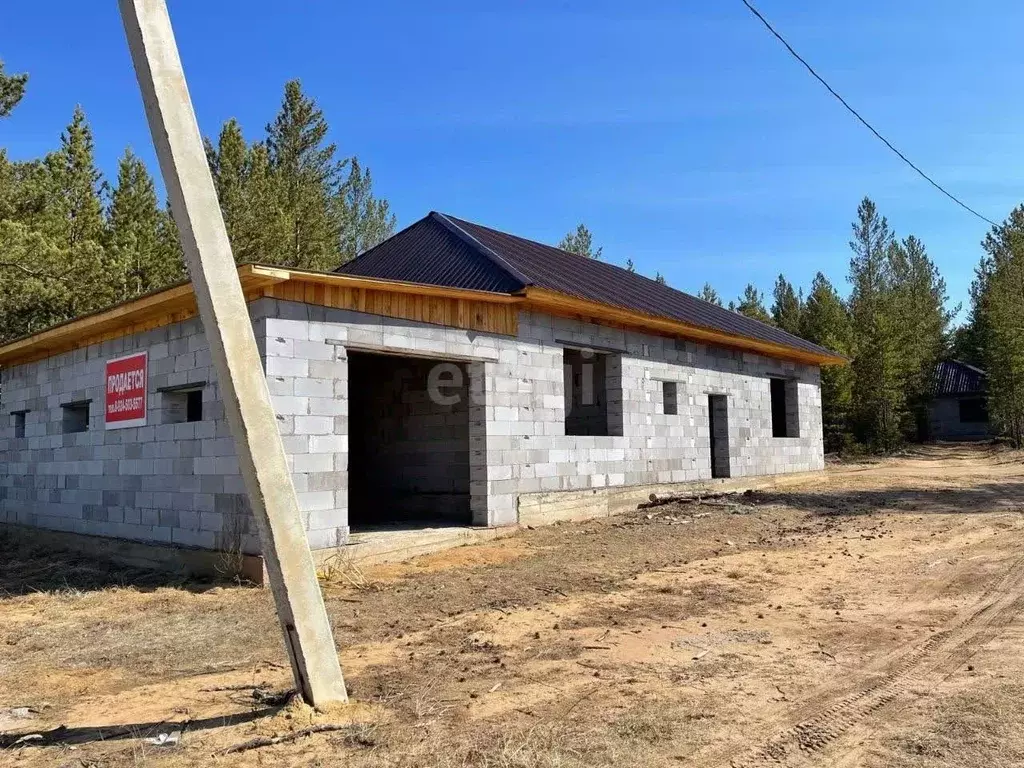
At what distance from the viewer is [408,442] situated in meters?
13.4

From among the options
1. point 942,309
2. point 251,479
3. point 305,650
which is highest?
point 942,309

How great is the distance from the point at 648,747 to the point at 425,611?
142 inches

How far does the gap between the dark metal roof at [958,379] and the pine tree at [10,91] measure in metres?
39.3

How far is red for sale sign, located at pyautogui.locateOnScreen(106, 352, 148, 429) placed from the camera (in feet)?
33.4

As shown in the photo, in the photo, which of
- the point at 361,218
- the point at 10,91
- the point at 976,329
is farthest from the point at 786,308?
the point at 10,91

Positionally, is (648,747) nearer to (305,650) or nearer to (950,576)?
(305,650)

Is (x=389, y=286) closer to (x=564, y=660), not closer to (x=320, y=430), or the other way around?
(x=320, y=430)

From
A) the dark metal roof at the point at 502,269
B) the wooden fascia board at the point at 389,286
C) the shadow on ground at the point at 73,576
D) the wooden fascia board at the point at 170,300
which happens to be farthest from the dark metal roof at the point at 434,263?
the shadow on ground at the point at 73,576

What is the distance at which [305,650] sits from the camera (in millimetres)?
4004

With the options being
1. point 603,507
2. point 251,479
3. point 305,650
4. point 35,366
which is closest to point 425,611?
point 305,650

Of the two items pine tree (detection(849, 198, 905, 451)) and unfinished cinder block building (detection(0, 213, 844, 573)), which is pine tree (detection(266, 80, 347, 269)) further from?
pine tree (detection(849, 198, 905, 451))

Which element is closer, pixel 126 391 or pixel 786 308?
pixel 126 391

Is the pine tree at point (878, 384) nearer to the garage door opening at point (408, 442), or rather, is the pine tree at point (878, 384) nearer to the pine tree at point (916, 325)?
the pine tree at point (916, 325)

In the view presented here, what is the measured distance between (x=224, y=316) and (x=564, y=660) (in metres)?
3.30
